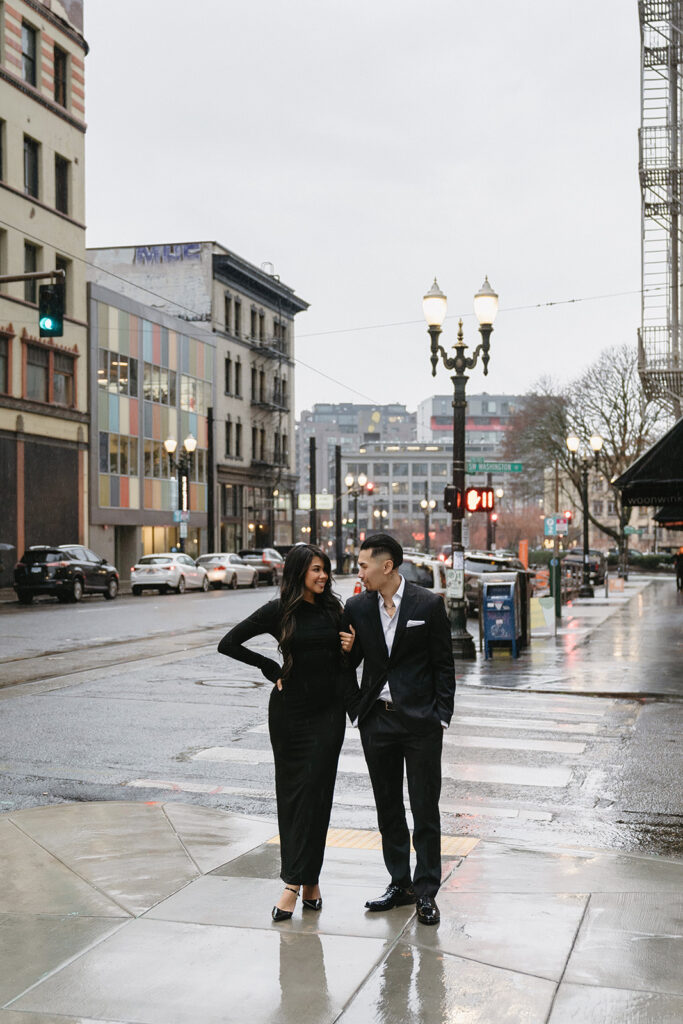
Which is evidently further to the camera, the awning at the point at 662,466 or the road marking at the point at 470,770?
the awning at the point at 662,466

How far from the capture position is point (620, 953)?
4.90 metres

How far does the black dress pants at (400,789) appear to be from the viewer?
5438 mm

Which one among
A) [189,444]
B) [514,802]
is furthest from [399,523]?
[514,802]

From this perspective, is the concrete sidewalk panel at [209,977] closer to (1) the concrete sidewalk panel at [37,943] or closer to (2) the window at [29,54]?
(1) the concrete sidewalk panel at [37,943]

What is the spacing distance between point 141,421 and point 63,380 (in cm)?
722

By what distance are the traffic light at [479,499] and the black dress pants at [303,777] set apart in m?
14.2

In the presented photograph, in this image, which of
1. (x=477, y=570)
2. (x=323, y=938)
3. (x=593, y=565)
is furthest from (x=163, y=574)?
(x=323, y=938)

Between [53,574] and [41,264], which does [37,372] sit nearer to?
[41,264]

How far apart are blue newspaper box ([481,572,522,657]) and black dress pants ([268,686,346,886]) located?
13097 millimetres

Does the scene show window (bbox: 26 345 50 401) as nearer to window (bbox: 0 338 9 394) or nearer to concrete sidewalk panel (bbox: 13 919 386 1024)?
window (bbox: 0 338 9 394)

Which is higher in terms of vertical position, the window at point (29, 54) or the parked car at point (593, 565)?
the window at point (29, 54)

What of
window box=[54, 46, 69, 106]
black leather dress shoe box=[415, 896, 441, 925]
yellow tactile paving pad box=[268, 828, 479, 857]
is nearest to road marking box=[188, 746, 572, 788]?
yellow tactile paving pad box=[268, 828, 479, 857]

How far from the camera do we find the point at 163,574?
39.3 metres

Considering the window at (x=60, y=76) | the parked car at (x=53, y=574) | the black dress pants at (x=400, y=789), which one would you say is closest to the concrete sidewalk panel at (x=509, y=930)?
the black dress pants at (x=400, y=789)
